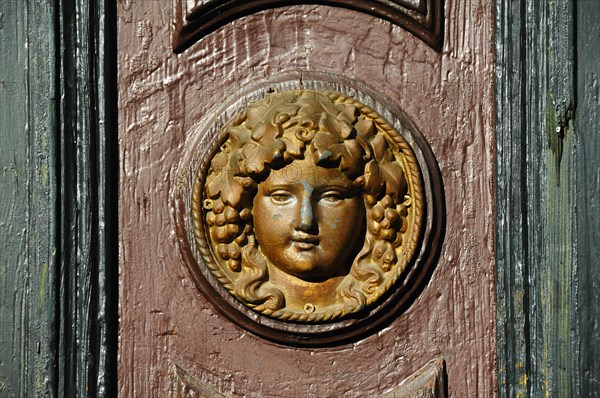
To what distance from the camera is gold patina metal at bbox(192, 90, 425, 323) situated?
1.23m

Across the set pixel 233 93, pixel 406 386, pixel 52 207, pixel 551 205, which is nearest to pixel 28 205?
pixel 52 207

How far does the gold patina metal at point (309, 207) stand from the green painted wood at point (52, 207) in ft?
0.50

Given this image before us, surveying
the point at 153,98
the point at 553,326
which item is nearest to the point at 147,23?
the point at 153,98

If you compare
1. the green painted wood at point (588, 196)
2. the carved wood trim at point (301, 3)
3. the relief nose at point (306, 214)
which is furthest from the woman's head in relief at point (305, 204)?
the green painted wood at point (588, 196)

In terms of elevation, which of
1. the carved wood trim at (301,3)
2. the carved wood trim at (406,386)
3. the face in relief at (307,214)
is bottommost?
the carved wood trim at (406,386)

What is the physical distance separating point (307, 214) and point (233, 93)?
214mm

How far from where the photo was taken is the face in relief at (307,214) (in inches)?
48.2

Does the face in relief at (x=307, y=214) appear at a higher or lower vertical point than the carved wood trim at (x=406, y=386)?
higher

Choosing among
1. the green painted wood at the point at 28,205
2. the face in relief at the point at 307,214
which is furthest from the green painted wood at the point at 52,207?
the face in relief at the point at 307,214

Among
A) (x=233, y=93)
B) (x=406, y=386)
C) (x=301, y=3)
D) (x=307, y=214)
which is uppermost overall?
(x=301, y=3)

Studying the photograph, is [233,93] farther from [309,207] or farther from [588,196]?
[588,196]

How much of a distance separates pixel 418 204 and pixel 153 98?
394 mm

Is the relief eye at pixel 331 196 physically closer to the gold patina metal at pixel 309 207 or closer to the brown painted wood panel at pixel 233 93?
the gold patina metal at pixel 309 207

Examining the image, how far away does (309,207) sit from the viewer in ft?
3.99
